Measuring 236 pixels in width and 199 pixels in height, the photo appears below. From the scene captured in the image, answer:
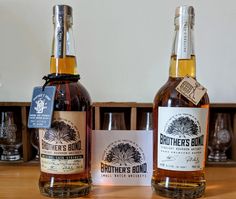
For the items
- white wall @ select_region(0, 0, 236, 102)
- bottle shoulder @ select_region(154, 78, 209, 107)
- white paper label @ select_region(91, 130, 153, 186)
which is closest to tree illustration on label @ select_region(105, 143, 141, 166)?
white paper label @ select_region(91, 130, 153, 186)

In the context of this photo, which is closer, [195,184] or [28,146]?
[195,184]

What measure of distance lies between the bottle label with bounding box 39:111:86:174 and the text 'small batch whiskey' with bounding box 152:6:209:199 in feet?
0.46

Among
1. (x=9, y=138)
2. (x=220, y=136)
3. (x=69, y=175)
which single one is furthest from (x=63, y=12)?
(x=220, y=136)

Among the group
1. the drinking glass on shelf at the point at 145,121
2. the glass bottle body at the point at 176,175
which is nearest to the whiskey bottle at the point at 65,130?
the glass bottle body at the point at 176,175

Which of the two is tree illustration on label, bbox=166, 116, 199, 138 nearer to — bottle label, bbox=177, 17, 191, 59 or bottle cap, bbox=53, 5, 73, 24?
bottle label, bbox=177, 17, 191, 59

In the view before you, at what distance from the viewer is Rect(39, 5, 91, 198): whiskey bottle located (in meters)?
0.53

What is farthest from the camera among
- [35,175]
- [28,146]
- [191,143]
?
[28,146]

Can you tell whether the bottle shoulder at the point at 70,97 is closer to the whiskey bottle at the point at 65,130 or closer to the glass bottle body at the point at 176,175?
the whiskey bottle at the point at 65,130

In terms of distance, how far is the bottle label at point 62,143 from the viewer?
20.7 inches

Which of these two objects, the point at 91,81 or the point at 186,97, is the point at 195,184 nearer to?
the point at 186,97

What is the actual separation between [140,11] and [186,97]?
0.38 metres

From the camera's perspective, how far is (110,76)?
2.76 feet

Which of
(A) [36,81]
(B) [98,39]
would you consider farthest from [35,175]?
(B) [98,39]

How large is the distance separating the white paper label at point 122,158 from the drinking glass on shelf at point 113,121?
0.44 feet
